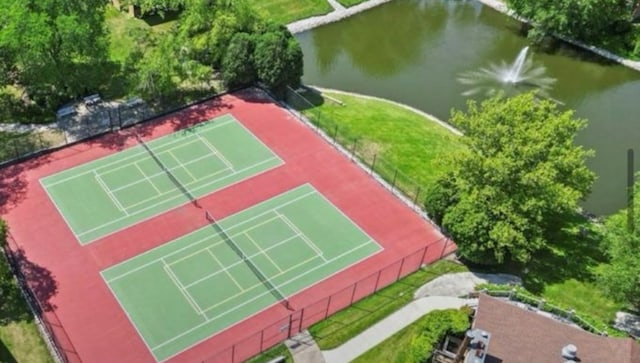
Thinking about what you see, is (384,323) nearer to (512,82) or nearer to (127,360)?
(127,360)

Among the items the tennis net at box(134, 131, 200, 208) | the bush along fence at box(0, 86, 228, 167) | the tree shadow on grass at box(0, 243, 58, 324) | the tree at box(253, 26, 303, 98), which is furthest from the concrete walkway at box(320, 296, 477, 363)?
the bush along fence at box(0, 86, 228, 167)

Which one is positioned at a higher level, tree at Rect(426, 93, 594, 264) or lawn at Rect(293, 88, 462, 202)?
tree at Rect(426, 93, 594, 264)

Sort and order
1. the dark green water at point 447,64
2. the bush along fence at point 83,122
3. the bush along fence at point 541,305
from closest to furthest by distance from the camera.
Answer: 1. the bush along fence at point 541,305
2. the bush along fence at point 83,122
3. the dark green water at point 447,64

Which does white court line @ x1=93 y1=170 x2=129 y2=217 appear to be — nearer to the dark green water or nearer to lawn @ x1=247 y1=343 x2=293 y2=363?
lawn @ x1=247 y1=343 x2=293 y2=363

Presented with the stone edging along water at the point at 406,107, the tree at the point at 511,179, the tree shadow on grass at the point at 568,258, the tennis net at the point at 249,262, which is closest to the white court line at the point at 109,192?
the tennis net at the point at 249,262

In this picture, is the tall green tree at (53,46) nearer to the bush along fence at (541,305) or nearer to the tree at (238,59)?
the tree at (238,59)
